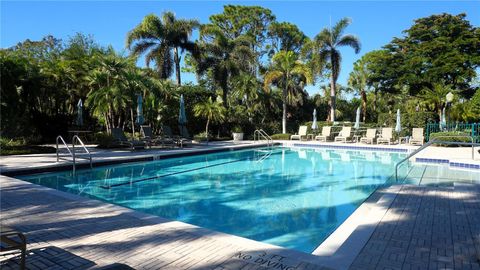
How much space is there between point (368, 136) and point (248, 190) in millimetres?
12566

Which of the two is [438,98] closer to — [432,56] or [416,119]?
[416,119]

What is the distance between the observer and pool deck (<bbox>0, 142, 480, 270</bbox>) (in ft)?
11.2

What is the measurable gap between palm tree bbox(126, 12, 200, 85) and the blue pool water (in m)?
11.8

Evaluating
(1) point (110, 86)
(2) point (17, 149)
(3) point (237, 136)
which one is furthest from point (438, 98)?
(2) point (17, 149)

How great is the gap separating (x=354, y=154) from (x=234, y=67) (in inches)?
429

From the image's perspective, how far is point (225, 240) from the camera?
4.02 m

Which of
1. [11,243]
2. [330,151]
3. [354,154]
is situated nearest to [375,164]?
[354,154]

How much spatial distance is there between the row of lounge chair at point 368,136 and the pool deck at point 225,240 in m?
13.3

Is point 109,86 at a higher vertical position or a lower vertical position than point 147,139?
higher

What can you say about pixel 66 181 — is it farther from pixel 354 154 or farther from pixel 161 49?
pixel 161 49

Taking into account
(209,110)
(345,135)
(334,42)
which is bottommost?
(345,135)

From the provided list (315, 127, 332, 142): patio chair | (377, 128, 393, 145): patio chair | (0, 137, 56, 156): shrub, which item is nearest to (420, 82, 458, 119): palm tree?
(377, 128, 393, 145): patio chair

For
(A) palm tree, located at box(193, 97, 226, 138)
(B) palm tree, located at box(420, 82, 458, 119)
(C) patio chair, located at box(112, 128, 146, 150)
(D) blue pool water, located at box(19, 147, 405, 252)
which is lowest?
(D) blue pool water, located at box(19, 147, 405, 252)

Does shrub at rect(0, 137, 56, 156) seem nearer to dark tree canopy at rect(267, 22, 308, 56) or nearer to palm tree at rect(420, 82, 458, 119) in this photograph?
palm tree at rect(420, 82, 458, 119)
